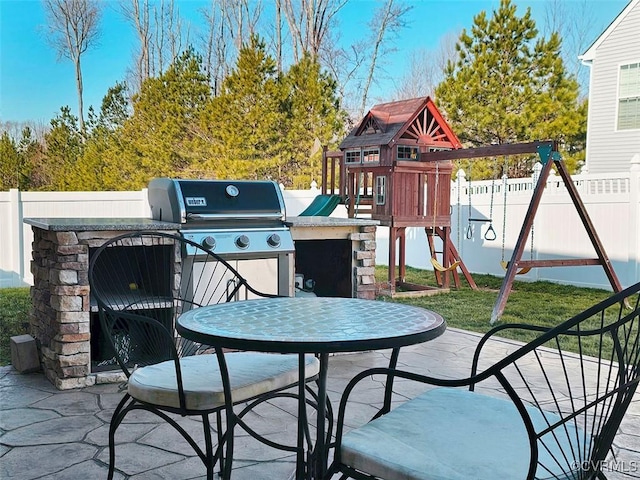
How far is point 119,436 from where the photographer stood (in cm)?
254

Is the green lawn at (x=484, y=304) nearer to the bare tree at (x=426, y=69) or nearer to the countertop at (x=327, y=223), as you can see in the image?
the countertop at (x=327, y=223)

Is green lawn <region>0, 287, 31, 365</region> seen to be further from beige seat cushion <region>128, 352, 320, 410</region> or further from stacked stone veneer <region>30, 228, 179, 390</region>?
beige seat cushion <region>128, 352, 320, 410</region>

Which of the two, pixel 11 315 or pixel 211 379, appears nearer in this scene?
pixel 211 379

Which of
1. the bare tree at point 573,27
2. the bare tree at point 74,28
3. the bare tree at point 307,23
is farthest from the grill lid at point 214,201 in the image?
the bare tree at point 573,27

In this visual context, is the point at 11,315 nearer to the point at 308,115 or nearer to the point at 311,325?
the point at 311,325

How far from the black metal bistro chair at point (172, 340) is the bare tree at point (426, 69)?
36.3ft

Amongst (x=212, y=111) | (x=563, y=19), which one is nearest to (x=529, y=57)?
(x=563, y=19)

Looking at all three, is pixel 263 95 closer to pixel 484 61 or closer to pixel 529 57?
pixel 484 61

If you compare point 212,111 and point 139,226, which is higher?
point 212,111

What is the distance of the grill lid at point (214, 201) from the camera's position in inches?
137

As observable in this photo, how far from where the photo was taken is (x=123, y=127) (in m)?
12.0

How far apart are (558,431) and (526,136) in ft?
33.0

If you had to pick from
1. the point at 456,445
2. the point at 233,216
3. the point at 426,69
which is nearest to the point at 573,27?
the point at 426,69

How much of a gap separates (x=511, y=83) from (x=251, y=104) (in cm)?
474
